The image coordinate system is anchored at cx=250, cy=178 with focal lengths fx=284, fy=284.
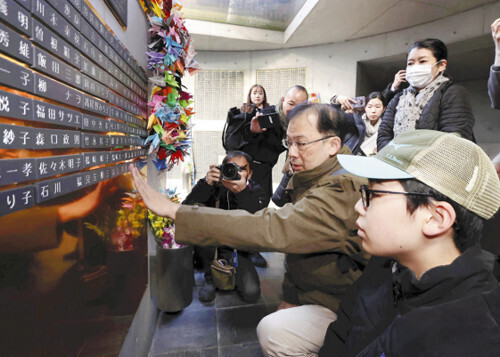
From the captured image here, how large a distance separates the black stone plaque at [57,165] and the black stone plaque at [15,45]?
0.19 m

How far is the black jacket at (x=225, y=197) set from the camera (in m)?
2.39

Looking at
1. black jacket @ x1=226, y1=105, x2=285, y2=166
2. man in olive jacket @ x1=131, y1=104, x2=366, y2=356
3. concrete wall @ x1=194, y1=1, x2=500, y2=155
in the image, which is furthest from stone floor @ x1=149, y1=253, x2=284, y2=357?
Answer: concrete wall @ x1=194, y1=1, x2=500, y2=155

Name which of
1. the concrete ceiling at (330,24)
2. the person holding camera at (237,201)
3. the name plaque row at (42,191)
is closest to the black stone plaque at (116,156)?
the name plaque row at (42,191)

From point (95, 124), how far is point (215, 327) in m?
1.78

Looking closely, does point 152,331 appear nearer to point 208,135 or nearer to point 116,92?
point 116,92

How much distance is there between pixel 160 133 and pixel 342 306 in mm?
1320

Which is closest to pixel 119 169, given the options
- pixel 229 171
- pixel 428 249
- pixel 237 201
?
pixel 229 171

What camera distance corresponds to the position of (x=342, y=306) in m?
1.12

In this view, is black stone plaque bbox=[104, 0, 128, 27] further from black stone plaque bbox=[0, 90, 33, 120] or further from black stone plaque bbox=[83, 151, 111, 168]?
black stone plaque bbox=[0, 90, 33, 120]

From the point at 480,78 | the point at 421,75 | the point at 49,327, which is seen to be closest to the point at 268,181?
the point at 421,75

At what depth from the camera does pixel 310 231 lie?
117 centimetres

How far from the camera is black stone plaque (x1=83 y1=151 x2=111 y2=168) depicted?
818 mm

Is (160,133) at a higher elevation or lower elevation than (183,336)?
higher

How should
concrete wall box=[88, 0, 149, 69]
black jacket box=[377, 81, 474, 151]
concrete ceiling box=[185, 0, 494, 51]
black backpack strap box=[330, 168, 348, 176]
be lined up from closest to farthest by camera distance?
concrete wall box=[88, 0, 149, 69]
black backpack strap box=[330, 168, 348, 176]
black jacket box=[377, 81, 474, 151]
concrete ceiling box=[185, 0, 494, 51]
